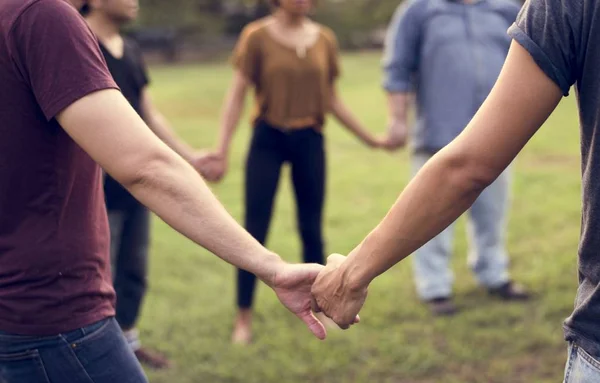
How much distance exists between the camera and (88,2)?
399cm

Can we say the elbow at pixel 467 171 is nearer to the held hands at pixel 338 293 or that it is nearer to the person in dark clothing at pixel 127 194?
the held hands at pixel 338 293

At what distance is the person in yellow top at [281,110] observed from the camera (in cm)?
489

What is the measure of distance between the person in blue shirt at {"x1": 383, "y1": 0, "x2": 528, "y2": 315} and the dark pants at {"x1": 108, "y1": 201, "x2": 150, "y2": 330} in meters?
1.84

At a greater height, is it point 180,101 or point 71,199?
point 71,199

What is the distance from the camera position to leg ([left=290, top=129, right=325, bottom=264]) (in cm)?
497

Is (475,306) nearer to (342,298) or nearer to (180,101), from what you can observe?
(342,298)

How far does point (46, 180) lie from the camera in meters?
2.10

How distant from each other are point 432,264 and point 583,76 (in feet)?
12.6

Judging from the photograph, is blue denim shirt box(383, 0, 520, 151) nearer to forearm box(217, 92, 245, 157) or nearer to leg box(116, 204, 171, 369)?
forearm box(217, 92, 245, 157)

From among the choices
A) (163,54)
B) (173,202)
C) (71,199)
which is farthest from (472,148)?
(163,54)

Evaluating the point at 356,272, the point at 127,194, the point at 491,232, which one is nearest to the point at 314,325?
the point at 356,272

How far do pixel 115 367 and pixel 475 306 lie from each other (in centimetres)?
359

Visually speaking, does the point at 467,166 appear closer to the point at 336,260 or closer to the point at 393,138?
the point at 336,260

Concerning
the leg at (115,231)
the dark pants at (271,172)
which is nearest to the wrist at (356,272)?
the leg at (115,231)
